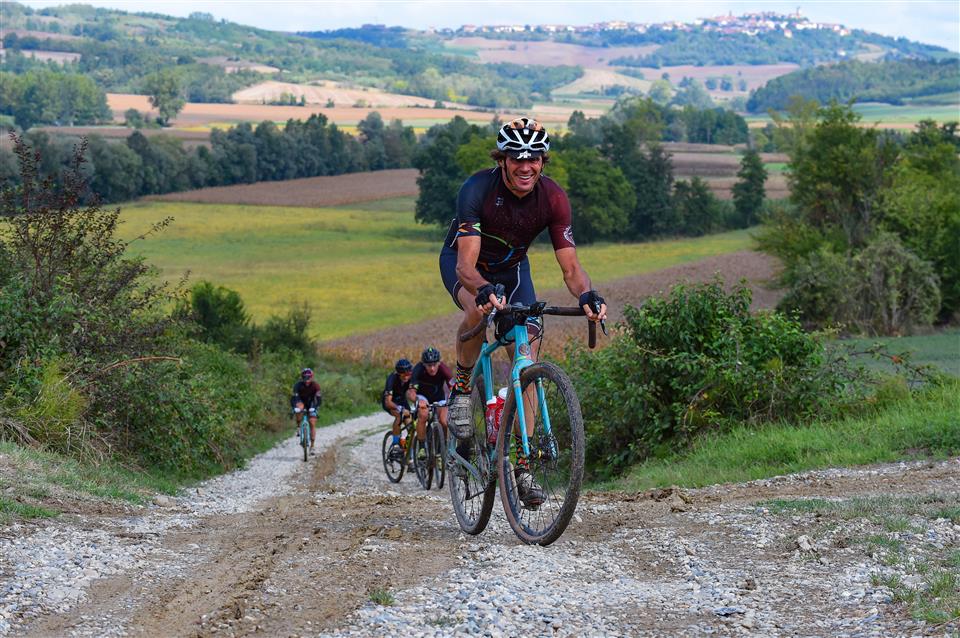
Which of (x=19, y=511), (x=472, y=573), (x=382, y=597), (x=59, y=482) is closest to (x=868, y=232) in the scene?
(x=59, y=482)

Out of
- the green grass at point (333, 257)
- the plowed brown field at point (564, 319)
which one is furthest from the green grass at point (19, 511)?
the green grass at point (333, 257)

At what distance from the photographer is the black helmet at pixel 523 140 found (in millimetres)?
8062

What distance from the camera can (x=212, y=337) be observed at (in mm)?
48969

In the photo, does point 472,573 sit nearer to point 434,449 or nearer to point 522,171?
point 522,171

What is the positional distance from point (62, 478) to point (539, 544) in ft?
17.0

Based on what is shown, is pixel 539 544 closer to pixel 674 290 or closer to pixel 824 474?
pixel 824 474

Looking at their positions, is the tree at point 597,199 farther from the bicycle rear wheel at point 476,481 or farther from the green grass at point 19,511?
the green grass at point 19,511

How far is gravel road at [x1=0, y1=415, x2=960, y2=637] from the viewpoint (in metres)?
6.05

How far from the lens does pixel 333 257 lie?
10294 centimetres

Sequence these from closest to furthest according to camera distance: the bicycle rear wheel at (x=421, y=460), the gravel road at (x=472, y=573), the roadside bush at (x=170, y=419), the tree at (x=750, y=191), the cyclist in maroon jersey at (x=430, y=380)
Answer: the gravel road at (x=472, y=573) → the roadside bush at (x=170, y=419) → the cyclist in maroon jersey at (x=430, y=380) → the bicycle rear wheel at (x=421, y=460) → the tree at (x=750, y=191)

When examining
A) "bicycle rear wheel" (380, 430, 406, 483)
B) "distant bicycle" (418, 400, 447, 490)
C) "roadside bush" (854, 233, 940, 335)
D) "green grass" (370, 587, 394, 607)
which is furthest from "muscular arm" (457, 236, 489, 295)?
"roadside bush" (854, 233, 940, 335)

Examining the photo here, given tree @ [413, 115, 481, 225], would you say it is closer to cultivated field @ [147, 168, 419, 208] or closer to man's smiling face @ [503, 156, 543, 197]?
cultivated field @ [147, 168, 419, 208]

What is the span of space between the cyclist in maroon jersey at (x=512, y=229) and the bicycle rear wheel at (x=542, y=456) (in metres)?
0.10

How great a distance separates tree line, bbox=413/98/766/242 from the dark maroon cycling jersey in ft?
333
